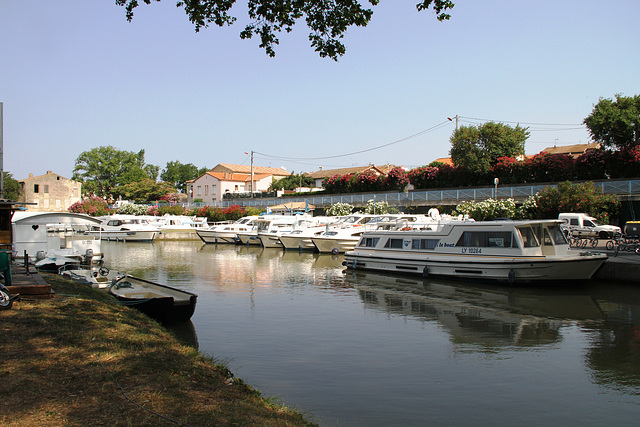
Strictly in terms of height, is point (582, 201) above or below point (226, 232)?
above

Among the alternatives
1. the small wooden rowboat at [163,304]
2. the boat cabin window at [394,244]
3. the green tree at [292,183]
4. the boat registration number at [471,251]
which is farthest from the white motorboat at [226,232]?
the small wooden rowboat at [163,304]

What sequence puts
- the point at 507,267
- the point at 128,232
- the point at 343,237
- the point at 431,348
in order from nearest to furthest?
1. the point at 431,348
2. the point at 507,267
3. the point at 343,237
4. the point at 128,232

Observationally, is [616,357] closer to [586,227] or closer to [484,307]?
[484,307]

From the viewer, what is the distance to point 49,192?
92312 mm

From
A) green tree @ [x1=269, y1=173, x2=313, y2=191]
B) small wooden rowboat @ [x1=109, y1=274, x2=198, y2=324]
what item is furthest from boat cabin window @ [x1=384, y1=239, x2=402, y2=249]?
green tree @ [x1=269, y1=173, x2=313, y2=191]

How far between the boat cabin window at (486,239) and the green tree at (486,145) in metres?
24.8

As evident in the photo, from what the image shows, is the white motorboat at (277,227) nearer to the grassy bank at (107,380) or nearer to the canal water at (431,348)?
the canal water at (431,348)

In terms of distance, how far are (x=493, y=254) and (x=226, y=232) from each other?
3264cm

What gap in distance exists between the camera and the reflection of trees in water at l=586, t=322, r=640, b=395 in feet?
33.2

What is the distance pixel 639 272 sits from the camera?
Answer: 67.8ft

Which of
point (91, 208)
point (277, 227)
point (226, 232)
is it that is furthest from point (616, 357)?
point (91, 208)

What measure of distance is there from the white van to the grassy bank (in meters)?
26.9

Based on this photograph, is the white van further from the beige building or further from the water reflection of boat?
the beige building

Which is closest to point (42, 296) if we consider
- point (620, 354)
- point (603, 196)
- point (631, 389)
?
point (631, 389)
